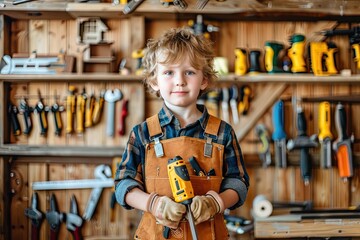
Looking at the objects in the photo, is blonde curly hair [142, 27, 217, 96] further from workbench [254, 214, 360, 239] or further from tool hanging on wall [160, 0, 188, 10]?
workbench [254, 214, 360, 239]

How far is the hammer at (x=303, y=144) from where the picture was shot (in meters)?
2.83

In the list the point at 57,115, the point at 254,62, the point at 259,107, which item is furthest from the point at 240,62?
the point at 57,115

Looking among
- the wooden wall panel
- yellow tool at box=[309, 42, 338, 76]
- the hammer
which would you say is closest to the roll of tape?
the wooden wall panel

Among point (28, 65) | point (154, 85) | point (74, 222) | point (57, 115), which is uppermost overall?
point (28, 65)

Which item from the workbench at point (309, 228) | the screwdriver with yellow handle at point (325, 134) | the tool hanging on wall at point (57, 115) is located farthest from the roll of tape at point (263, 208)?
the tool hanging on wall at point (57, 115)

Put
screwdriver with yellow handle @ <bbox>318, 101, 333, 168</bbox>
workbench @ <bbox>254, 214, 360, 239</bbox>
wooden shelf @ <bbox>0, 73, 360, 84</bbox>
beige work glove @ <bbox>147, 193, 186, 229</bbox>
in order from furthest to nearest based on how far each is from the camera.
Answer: screwdriver with yellow handle @ <bbox>318, 101, 333, 168</bbox>, wooden shelf @ <bbox>0, 73, 360, 84</bbox>, workbench @ <bbox>254, 214, 360, 239</bbox>, beige work glove @ <bbox>147, 193, 186, 229</bbox>

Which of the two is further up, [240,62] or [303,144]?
[240,62]

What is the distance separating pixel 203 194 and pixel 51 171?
1754 millimetres

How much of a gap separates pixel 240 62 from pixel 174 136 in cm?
146

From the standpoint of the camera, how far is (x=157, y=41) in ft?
4.79

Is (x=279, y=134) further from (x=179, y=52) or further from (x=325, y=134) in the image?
(x=179, y=52)

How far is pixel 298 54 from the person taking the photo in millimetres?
2797

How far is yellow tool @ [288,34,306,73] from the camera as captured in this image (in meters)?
2.79

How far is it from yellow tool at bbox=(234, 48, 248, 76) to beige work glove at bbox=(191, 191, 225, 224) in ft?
5.10
